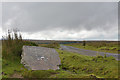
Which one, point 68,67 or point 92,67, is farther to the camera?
point 68,67

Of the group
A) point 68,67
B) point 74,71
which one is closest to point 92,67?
point 74,71

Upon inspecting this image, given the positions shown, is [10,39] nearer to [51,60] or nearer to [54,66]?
[51,60]

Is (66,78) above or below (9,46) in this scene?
below

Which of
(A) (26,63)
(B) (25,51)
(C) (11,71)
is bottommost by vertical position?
(C) (11,71)

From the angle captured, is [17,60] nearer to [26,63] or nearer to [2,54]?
[2,54]

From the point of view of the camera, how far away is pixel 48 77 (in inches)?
135

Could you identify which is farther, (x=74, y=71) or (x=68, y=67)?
(x=68, y=67)

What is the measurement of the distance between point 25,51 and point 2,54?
1.59 m

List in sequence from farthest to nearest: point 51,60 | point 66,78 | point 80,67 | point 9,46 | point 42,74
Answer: point 9,46, point 51,60, point 80,67, point 42,74, point 66,78

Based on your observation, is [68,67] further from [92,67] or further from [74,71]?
[92,67]

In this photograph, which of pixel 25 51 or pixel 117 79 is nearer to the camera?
pixel 117 79

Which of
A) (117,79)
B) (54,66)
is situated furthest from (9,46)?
(117,79)

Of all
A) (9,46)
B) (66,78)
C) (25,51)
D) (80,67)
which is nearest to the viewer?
(66,78)

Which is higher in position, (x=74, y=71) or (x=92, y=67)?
(x=92, y=67)
